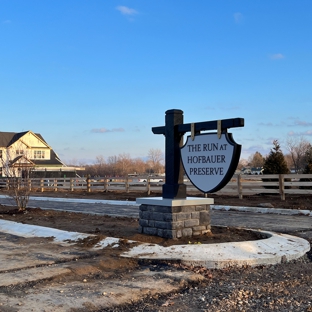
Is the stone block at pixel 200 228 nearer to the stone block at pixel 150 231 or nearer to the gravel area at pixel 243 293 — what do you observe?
the stone block at pixel 150 231

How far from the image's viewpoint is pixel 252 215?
13.5 m

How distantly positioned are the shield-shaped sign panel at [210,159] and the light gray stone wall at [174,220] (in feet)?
1.91

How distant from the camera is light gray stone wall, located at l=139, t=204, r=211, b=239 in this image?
25.4ft

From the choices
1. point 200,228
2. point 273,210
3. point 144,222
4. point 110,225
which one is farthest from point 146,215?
point 273,210

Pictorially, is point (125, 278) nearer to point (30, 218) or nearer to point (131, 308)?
point (131, 308)

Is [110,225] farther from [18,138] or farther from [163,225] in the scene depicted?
[18,138]

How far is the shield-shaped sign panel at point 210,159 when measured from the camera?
7.37 m

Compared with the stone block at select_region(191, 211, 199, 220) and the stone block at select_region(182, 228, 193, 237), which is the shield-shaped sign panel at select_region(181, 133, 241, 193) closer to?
the stone block at select_region(191, 211, 199, 220)

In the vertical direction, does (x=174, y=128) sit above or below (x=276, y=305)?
above

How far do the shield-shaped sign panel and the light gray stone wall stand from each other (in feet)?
1.91

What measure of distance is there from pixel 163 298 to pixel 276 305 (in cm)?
129

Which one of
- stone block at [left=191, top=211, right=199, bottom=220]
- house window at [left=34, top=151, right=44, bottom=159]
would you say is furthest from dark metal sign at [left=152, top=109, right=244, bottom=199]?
house window at [left=34, top=151, right=44, bottom=159]

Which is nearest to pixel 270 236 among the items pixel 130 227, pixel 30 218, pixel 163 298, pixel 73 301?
pixel 130 227

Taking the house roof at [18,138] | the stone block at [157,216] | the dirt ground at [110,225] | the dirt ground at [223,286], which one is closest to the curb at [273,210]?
the dirt ground at [110,225]
